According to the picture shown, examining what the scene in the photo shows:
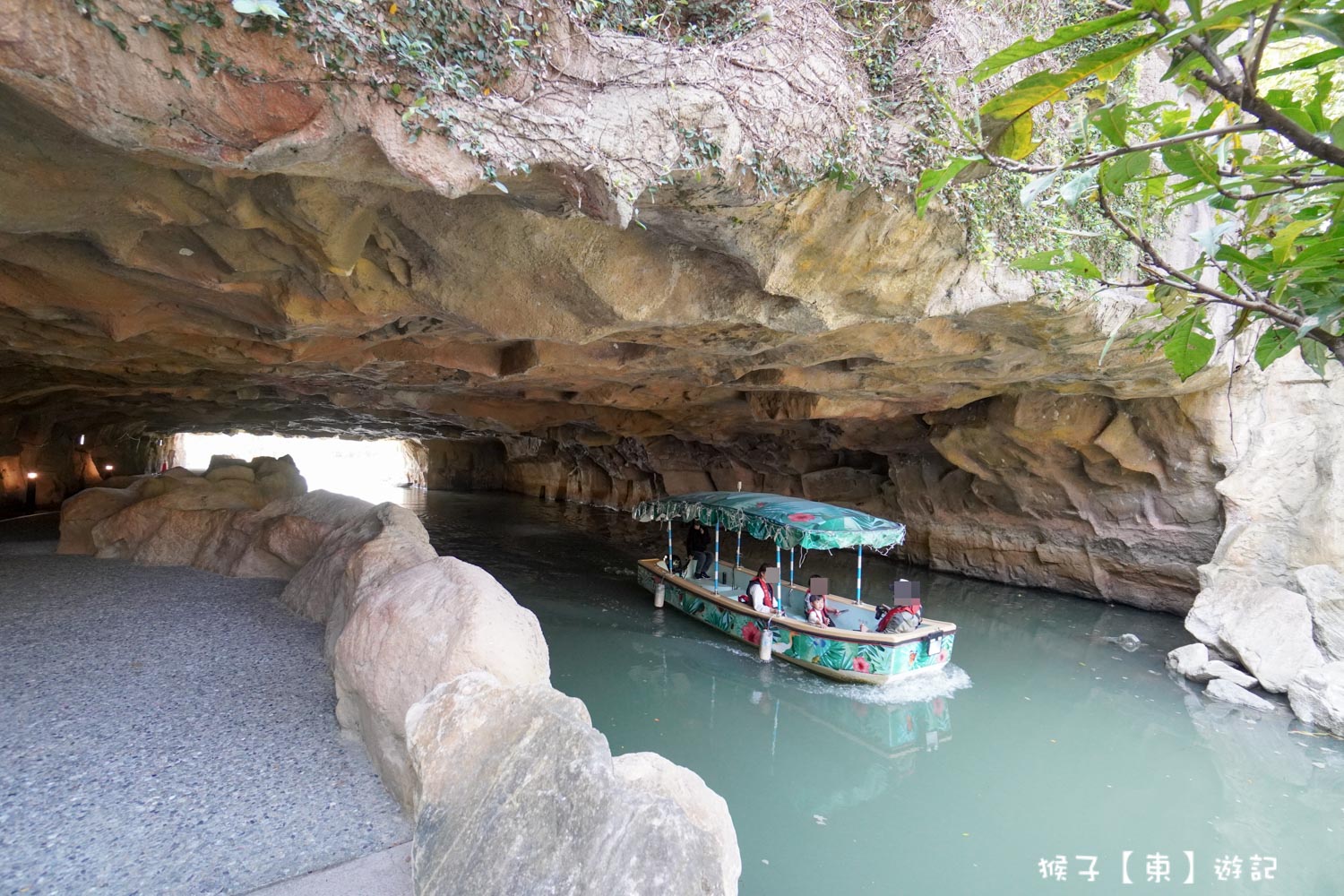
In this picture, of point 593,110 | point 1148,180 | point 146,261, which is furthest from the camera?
point 146,261

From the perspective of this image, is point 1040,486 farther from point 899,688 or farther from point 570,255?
point 570,255

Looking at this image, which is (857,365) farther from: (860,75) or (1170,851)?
(1170,851)

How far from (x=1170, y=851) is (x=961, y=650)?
4.98 meters

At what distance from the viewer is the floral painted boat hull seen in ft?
A: 28.2

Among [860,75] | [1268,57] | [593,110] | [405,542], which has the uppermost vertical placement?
[1268,57]

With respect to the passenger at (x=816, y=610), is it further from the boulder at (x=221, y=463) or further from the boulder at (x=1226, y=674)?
the boulder at (x=221, y=463)

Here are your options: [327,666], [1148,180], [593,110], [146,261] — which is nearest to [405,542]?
[327,666]

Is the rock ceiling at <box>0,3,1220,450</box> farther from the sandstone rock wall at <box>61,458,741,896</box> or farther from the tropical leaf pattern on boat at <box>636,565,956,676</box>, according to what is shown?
the tropical leaf pattern on boat at <box>636,565,956,676</box>

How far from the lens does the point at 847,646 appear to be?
343 inches

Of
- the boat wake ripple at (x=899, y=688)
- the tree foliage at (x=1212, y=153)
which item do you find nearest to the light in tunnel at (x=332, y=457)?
the boat wake ripple at (x=899, y=688)

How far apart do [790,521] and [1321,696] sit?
646cm

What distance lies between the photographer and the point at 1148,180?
4.82 feet

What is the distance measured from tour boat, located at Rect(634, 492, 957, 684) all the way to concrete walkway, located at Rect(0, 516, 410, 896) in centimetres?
578

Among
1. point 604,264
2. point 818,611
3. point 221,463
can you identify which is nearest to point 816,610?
point 818,611
